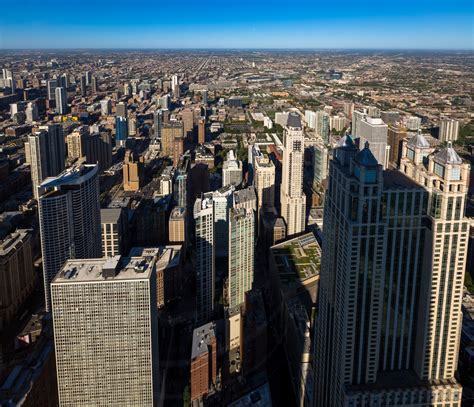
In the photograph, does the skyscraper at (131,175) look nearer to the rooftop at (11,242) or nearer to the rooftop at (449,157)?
the rooftop at (11,242)

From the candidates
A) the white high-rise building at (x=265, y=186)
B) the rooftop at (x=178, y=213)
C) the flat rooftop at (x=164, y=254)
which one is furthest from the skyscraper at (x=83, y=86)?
the flat rooftop at (x=164, y=254)

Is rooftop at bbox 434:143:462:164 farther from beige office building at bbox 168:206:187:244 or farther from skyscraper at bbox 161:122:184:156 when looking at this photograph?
skyscraper at bbox 161:122:184:156

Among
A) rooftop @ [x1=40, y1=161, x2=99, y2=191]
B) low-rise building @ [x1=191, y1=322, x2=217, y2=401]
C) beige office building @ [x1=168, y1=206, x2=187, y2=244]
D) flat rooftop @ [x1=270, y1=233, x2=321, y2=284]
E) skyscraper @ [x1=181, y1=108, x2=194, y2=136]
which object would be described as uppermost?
rooftop @ [x1=40, y1=161, x2=99, y2=191]

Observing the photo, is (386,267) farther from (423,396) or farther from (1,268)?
(1,268)

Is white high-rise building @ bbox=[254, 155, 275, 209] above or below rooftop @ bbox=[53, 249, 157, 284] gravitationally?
below

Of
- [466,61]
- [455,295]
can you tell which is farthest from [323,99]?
[455,295]

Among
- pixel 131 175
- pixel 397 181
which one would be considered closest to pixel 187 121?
pixel 131 175

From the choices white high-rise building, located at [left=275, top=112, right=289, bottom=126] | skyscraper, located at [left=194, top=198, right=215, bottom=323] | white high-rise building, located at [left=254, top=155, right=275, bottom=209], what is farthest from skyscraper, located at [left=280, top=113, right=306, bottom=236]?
white high-rise building, located at [left=275, top=112, right=289, bottom=126]
